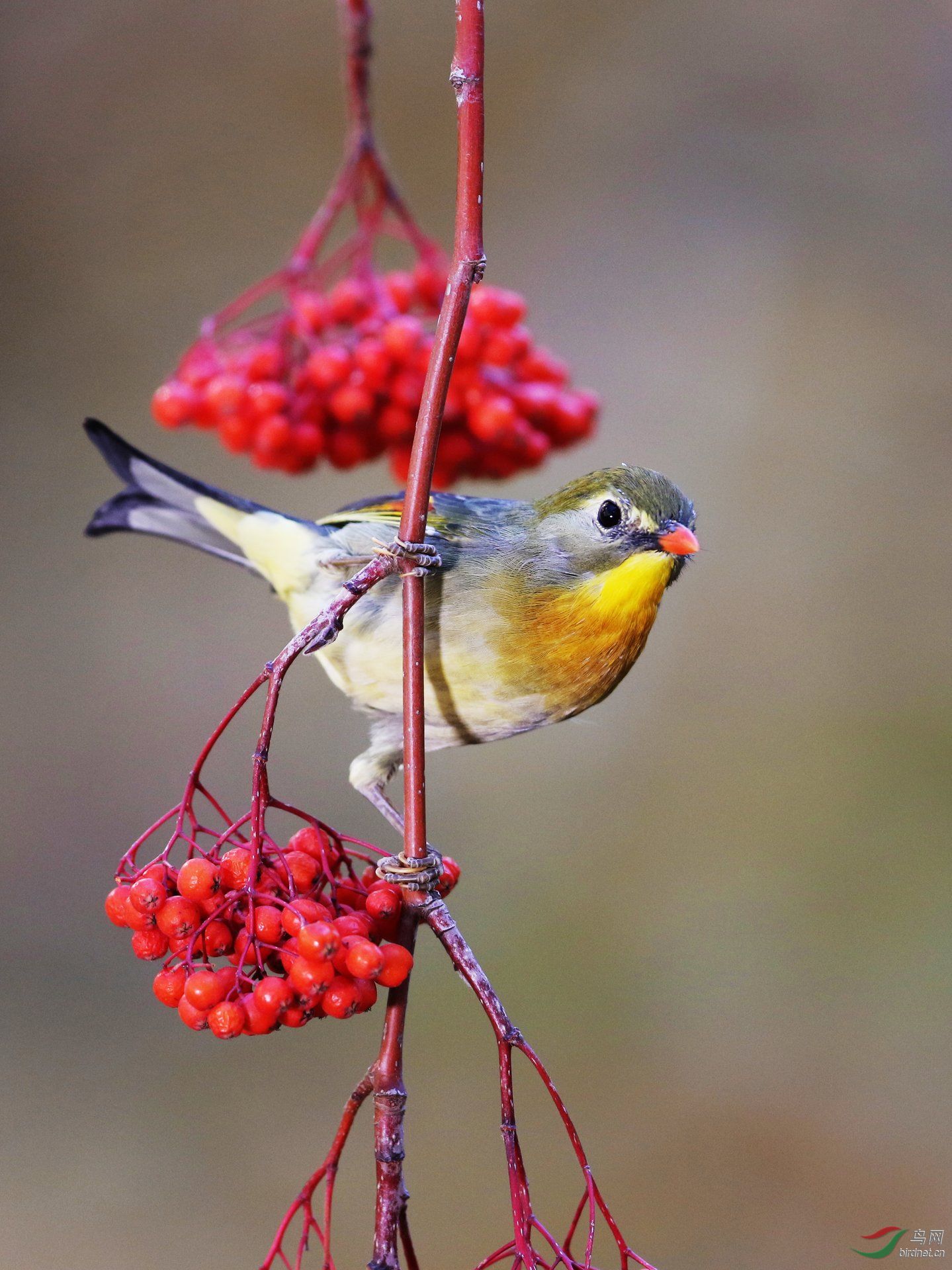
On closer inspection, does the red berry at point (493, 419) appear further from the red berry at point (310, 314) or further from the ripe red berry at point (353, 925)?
the ripe red berry at point (353, 925)

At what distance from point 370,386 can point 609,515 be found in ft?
A: 2.01

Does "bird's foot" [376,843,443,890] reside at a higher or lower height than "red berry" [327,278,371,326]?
lower

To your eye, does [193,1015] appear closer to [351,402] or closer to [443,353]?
[443,353]

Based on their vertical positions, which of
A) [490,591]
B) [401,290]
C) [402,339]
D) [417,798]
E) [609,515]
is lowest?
[417,798]

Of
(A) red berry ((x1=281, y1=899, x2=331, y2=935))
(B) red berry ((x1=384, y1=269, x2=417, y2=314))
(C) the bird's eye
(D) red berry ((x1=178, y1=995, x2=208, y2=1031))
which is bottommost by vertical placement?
(D) red berry ((x1=178, y1=995, x2=208, y2=1031))

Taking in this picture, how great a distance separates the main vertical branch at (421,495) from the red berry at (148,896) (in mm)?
266

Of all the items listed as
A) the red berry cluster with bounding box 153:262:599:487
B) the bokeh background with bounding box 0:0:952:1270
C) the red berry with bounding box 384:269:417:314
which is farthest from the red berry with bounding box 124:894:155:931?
the bokeh background with bounding box 0:0:952:1270

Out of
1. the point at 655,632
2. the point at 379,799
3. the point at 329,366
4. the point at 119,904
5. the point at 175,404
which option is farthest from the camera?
the point at 655,632

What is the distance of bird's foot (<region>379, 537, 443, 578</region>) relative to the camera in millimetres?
1189

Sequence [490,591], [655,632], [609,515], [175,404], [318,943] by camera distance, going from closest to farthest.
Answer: [318,943], [609,515], [490,591], [175,404], [655,632]

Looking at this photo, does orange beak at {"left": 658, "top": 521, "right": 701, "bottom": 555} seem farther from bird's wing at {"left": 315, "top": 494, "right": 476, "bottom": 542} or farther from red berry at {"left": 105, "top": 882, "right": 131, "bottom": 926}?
red berry at {"left": 105, "top": 882, "right": 131, "bottom": 926}

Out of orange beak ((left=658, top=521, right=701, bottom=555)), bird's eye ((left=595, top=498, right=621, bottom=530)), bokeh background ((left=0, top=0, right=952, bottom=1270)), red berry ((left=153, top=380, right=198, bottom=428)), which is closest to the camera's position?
orange beak ((left=658, top=521, right=701, bottom=555))

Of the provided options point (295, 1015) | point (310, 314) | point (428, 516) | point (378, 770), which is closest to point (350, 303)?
point (310, 314)

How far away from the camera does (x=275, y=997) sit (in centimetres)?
117
